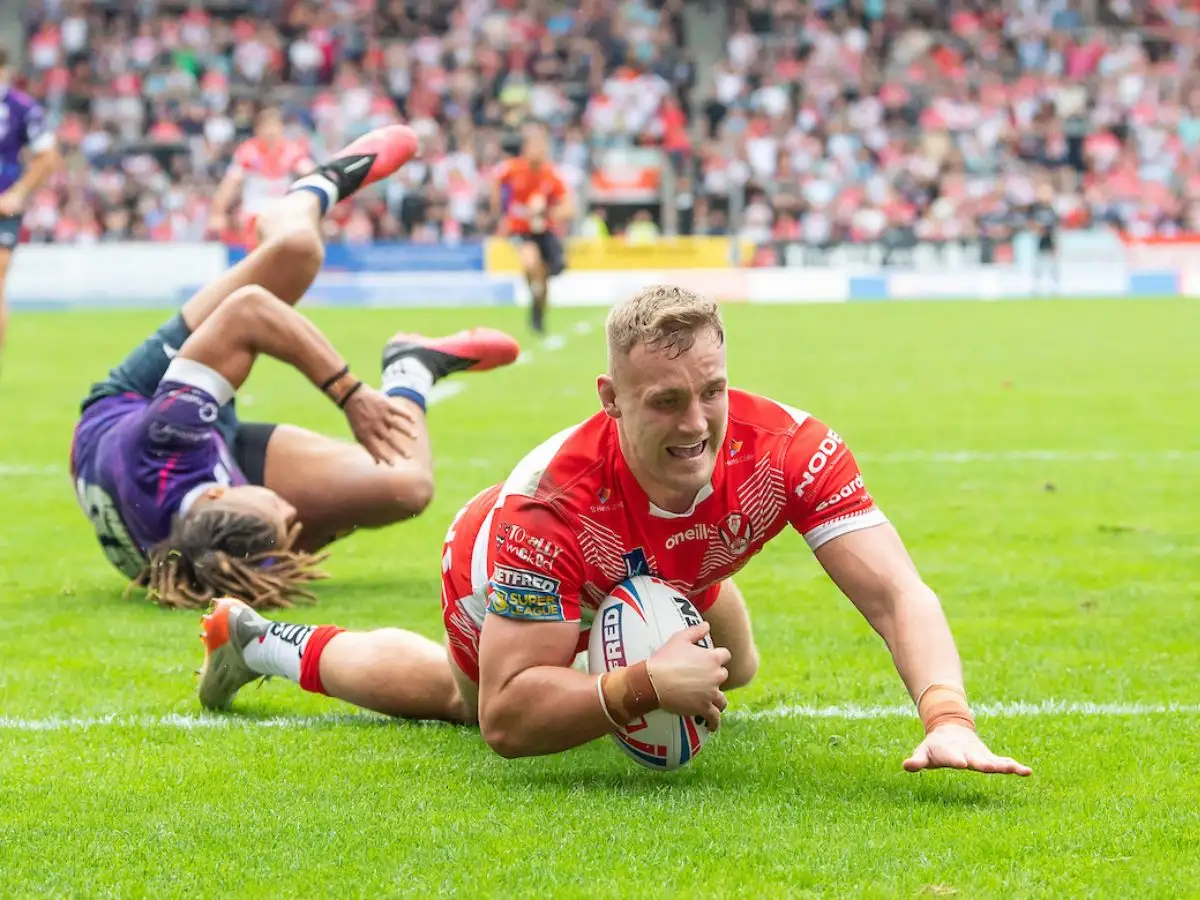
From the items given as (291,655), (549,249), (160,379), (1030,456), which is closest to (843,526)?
(291,655)

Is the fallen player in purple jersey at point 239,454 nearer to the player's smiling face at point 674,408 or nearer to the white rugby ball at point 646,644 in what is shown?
the white rugby ball at point 646,644

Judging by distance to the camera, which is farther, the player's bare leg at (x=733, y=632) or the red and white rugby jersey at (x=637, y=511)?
the player's bare leg at (x=733, y=632)

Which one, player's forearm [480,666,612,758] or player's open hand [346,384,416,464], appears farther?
player's open hand [346,384,416,464]

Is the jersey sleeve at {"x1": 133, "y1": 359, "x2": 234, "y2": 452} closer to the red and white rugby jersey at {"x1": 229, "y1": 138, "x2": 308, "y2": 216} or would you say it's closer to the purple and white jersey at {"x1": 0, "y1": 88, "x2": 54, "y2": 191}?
the purple and white jersey at {"x1": 0, "y1": 88, "x2": 54, "y2": 191}

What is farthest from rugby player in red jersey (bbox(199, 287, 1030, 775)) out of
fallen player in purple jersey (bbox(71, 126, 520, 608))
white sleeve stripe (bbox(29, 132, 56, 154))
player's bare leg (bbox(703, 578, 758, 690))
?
white sleeve stripe (bbox(29, 132, 56, 154))

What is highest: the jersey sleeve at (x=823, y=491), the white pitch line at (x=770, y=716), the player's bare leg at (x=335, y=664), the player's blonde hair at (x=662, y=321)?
the player's blonde hair at (x=662, y=321)

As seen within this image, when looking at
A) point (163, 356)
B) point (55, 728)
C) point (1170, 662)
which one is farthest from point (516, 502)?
point (163, 356)

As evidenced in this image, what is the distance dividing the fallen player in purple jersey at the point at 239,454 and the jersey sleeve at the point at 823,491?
1.98 meters

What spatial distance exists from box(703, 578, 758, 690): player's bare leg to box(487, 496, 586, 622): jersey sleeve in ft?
2.30

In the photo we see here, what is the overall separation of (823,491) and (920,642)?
0.39 metres

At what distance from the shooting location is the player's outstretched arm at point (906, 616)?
3.81 m

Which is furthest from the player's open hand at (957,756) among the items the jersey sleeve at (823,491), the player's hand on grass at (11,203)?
the player's hand on grass at (11,203)

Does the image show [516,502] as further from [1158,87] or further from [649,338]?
[1158,87]

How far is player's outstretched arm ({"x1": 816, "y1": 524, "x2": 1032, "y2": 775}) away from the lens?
381 cm
